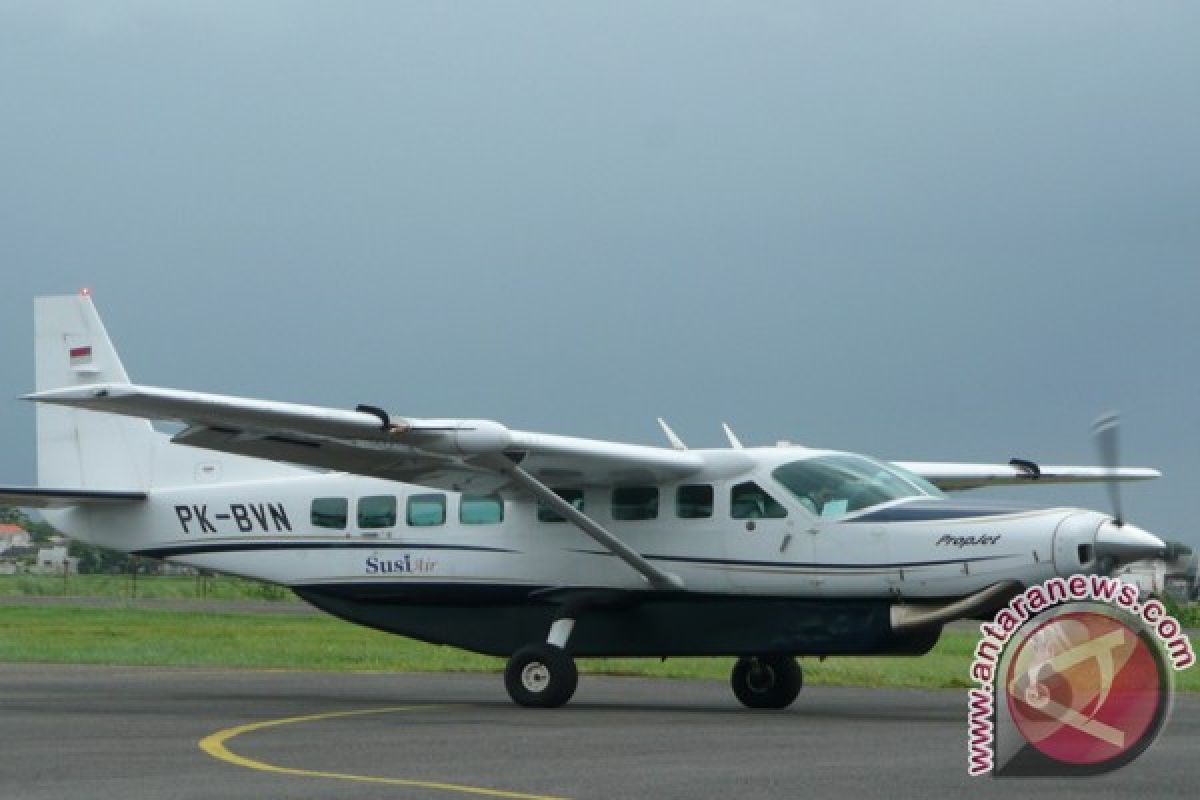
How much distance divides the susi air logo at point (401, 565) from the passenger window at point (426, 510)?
38cm

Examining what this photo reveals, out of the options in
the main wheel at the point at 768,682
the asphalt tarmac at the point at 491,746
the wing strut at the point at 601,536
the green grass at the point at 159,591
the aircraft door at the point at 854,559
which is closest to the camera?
the asphalt tarmac at the point at 491,746

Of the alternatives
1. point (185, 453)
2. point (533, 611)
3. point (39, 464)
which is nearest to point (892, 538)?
point (533, 611)

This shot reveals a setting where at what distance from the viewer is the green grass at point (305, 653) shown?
92.9 feet

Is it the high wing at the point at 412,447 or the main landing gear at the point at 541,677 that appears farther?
the main landing gear at the point at 541,677

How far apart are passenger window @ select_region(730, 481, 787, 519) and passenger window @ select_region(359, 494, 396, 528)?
4101 millimetres

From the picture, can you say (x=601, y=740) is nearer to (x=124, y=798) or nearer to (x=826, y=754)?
(x=826, y=754)

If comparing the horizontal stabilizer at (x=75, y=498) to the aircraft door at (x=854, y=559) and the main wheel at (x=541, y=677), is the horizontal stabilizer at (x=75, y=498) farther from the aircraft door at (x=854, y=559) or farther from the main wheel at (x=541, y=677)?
the aircraft door at (x=854, y=559)

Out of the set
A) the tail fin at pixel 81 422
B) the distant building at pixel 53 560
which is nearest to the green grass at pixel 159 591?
the tail fin at pixel 81 422

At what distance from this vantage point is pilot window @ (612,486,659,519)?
2047cm

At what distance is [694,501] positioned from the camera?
20.3 meters

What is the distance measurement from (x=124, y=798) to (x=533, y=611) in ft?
32.6

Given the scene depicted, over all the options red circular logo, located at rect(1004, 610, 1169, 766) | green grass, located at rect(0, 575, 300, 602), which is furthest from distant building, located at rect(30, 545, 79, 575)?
red circular logo, located at rect(1004, 610, 1169, 766)

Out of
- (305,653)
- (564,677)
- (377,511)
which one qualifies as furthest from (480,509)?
(305,653)

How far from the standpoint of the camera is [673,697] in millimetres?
22797
